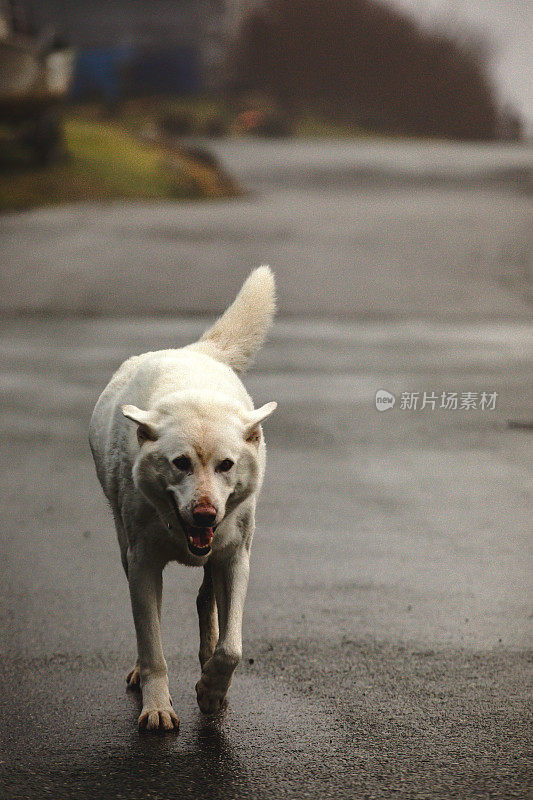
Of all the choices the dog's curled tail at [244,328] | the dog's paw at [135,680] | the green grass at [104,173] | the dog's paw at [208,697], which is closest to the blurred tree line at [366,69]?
the green grass at [104,173]

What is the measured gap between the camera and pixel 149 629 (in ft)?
15.6

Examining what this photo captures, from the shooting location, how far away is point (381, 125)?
97.1 ft

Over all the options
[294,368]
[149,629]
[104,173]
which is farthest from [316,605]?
[104,173]

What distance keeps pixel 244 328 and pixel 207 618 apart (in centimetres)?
129

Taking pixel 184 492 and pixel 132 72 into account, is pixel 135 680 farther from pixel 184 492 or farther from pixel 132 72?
pixel 132 72

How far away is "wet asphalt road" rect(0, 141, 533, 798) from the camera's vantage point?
4383mm

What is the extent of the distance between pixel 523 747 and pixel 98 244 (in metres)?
18.7

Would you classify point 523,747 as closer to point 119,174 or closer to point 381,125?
point 119,174

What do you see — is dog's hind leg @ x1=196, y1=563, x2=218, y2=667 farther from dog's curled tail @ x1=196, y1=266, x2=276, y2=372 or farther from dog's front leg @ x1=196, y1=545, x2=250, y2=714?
dog's curled tail @ x1=196, y1=266, x2=276, y2=372

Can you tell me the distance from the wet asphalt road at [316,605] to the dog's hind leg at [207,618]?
0.54ft

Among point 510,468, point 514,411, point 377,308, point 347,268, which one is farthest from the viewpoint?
point 347,268

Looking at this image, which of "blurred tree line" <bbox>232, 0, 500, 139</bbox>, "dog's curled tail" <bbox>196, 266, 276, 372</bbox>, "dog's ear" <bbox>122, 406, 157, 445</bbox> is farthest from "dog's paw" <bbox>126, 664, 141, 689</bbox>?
"blurred tree line" <bbox>232, 0, 500, 139</bbox>

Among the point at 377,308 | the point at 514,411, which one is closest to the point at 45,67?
the point at 377,308

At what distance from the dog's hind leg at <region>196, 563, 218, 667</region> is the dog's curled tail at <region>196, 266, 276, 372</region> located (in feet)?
3.18
